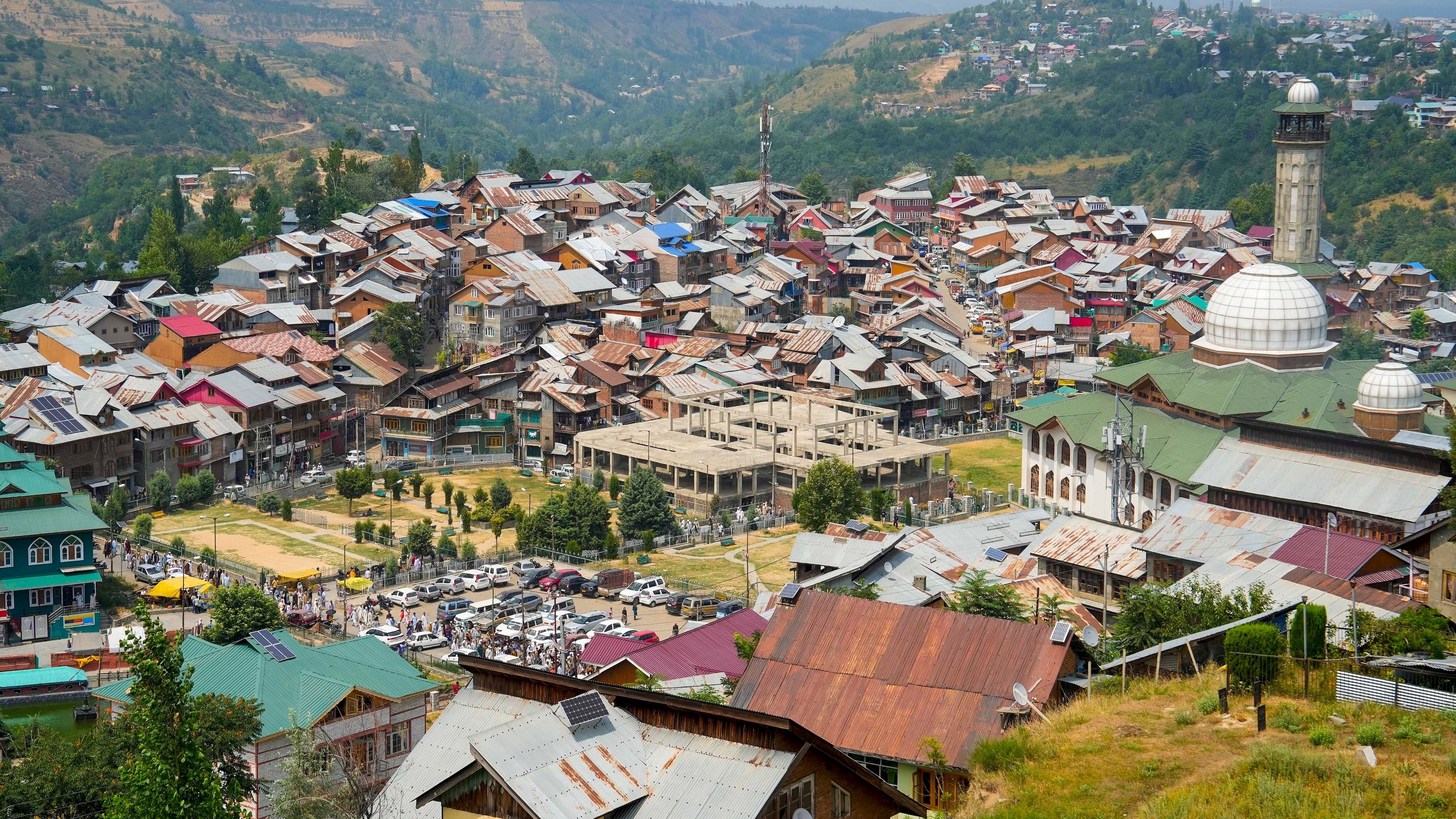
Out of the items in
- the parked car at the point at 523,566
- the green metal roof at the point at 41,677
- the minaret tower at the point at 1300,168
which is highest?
the minaret tower at the point at 1300,168

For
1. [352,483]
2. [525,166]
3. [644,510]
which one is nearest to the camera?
[644,510]

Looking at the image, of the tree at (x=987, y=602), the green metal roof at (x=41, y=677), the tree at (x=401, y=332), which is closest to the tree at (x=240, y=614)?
the green metal roof at (x=41, y=677)

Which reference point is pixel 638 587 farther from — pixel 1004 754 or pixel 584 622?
pixel 1004 754

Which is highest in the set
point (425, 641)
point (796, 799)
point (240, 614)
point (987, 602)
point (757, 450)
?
point (796, 799)

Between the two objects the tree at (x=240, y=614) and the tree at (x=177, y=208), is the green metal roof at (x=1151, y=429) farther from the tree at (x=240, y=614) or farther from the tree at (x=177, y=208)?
the tree at (x=177, y=208)

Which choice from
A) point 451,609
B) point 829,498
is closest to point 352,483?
point 451,609

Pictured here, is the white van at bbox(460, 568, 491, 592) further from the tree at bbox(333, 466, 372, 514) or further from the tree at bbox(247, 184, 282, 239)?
the tree at bbox(247, 184, 282, 239)

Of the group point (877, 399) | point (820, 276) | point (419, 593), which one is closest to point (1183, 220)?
point (820, 276)
